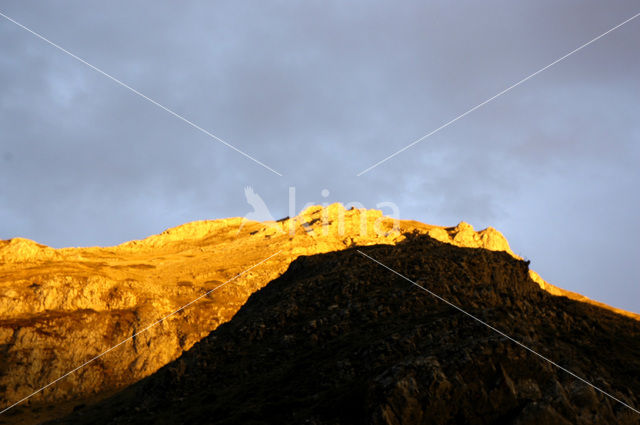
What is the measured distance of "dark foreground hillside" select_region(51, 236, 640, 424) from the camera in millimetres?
21359

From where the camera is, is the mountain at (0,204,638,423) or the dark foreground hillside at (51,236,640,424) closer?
the dark foreground hillside at (51,236,640,424)

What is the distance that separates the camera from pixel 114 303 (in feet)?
250

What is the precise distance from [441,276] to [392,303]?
5070 mm

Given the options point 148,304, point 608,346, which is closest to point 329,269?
point 608,346

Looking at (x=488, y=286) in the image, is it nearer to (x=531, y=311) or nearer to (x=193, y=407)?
(x=531, y=311)

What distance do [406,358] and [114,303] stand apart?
66.6 metres

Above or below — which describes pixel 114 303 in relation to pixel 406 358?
above

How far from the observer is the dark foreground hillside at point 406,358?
21.4m

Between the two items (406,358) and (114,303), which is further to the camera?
(114,303)

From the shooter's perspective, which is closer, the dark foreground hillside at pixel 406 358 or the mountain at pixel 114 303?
the dark foreground hillside at pixel 406 358

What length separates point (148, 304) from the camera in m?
77.0

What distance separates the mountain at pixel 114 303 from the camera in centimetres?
6300

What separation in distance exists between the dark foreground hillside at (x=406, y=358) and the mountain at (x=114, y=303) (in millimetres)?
4852

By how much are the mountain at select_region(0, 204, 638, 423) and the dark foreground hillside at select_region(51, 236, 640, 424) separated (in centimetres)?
485
